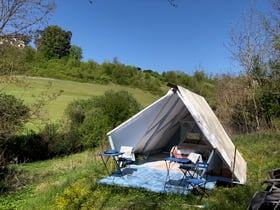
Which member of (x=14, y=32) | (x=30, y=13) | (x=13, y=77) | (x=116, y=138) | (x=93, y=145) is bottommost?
(x=93, y=145)

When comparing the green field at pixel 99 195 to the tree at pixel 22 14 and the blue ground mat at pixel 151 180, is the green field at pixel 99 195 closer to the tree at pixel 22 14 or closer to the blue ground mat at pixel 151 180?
the blue ground mat at pixel 151 180

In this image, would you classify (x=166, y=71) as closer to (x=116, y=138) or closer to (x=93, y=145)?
(x=93, y=145)

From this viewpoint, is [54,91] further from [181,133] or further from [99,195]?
[99,195]

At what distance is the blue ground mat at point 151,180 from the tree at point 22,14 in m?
4.84

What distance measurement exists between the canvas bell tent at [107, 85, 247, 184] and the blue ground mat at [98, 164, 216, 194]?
0.67 meters

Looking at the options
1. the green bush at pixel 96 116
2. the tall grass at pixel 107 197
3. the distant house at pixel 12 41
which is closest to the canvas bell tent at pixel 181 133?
the tall grass at pixel 107 197

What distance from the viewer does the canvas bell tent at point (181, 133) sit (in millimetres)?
5707

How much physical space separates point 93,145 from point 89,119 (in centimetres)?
132

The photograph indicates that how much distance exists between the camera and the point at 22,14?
7625mm

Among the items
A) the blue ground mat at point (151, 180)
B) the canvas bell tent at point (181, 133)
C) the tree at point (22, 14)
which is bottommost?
the blue ground mat at point (151, 180)

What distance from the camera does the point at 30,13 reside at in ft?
25.1

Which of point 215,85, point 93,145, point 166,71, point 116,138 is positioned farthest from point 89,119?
point 166,71

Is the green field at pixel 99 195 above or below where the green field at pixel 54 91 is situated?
below

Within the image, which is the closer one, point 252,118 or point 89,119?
point 89,119
